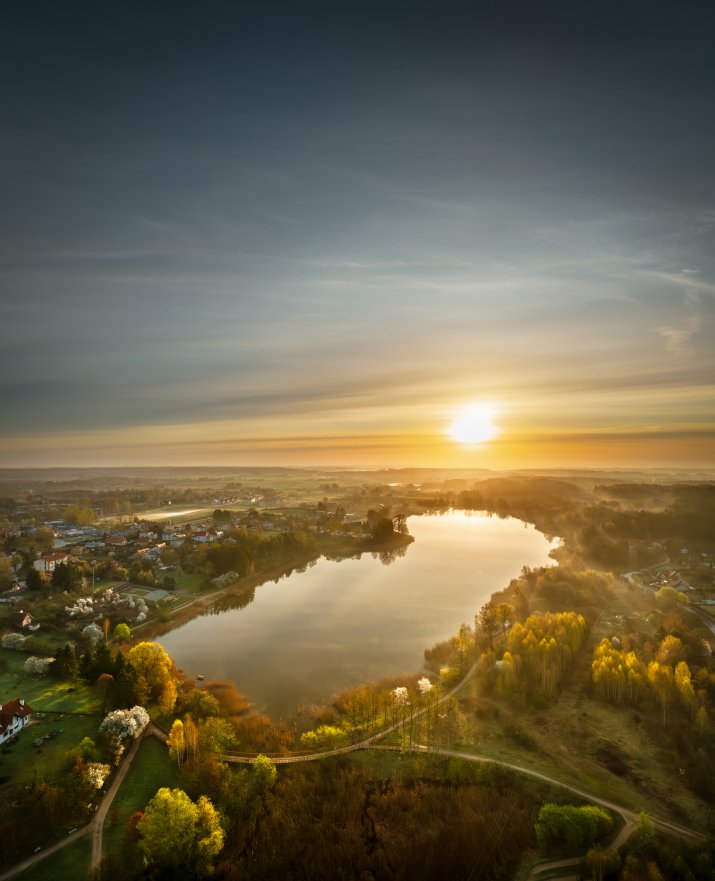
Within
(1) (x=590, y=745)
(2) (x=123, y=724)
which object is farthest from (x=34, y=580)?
(1) (x=590, y=745)

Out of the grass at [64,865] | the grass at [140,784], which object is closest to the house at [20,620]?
the grass at [140,784]

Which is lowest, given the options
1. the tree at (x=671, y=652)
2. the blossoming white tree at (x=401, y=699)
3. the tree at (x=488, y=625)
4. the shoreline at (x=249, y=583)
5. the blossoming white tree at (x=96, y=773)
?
the shoreline at (x=249, y=583)

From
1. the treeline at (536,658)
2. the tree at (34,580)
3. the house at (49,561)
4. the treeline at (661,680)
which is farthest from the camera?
the house at (49,561)

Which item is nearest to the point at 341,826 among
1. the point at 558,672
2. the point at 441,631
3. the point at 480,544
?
the point at 558,672

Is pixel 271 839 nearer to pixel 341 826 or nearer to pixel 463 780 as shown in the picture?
pixel 341 826

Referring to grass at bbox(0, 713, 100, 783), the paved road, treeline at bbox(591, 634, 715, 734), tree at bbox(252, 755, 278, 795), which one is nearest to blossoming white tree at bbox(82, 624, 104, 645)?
grass at bbox(0, 713, 100, 783)

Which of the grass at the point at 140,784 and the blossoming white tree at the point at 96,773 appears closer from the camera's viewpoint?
the grass at the point at 140,784

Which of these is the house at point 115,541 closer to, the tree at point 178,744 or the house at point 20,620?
the house at point 20,620
